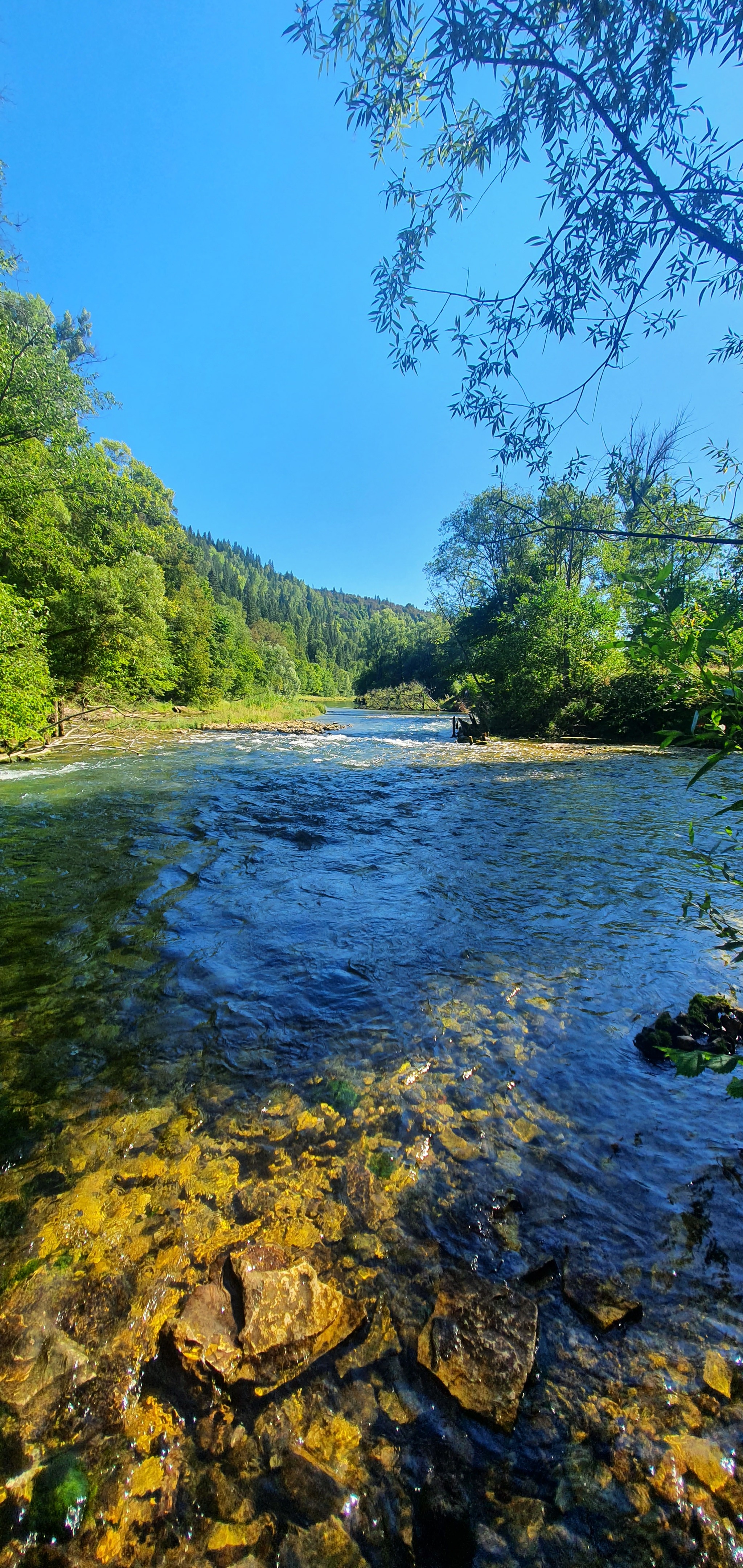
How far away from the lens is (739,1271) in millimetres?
2162

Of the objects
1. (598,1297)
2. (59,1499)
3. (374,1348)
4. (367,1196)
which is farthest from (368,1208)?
(59,1499)

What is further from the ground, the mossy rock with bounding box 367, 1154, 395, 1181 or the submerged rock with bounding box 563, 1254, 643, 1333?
the submerged rock with bounding box 563, 1254, 643, 1333

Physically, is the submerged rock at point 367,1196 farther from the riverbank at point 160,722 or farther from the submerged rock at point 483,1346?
the riverbank at point 160,722

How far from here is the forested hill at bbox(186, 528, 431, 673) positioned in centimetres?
11169

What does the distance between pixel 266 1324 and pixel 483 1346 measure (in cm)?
81

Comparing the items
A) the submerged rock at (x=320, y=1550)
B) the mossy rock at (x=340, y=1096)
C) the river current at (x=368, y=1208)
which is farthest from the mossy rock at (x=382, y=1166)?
the submerged rock at (x=320, y=1550)

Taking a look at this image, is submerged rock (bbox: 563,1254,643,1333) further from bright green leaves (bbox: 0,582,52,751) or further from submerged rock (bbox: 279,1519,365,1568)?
bright green leaves (bbox: 0,582,52,751)

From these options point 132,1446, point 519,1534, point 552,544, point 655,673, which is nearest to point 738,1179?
point 519,1534

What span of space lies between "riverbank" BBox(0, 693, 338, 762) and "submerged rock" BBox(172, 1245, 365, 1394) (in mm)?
18614

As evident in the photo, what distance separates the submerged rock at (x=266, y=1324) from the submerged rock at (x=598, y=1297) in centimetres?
86

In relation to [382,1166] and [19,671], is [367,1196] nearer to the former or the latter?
[382,1166]

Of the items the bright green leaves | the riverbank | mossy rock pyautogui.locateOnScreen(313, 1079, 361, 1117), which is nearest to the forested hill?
the riverbank

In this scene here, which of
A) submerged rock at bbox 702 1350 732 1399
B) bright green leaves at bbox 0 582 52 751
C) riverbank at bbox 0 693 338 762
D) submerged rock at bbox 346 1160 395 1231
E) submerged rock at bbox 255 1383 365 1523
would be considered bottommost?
submerged rock at bbox 346 1160 395 1231

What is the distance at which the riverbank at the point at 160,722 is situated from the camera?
22.1 m
